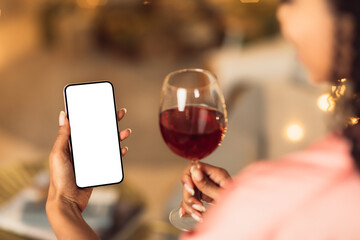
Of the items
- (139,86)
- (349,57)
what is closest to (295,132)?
(349,57)

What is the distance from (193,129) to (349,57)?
29 cm

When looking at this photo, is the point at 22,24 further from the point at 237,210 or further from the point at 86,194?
the point at 237,210

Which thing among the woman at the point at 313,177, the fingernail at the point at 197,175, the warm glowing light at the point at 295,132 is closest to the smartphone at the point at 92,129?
the fingernail at the point at 197,175

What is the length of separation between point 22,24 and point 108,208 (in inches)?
142

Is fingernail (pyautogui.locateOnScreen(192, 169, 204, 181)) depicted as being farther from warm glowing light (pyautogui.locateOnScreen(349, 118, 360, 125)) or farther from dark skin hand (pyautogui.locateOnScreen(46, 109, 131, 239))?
warm glowing light (pyautogui.locateOnScreen(349, 118, 360, 125))

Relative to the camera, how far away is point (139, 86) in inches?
142

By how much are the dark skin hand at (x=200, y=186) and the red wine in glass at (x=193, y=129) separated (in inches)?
Result: 2.5

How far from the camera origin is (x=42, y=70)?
3.88m

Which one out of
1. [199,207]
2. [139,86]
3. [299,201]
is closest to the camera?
[299,201]

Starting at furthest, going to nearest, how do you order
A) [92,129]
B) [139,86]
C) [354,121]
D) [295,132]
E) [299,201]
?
[139,86], [295,132], [92,129], [354,121], [299,201]

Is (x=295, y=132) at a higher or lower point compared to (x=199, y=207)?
higher

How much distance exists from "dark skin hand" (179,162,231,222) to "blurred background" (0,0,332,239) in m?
0.16

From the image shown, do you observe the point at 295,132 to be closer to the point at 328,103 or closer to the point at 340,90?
the point at 328,103

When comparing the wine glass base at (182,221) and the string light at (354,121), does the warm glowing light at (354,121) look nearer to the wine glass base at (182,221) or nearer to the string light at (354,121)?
the string light at (354,121)
